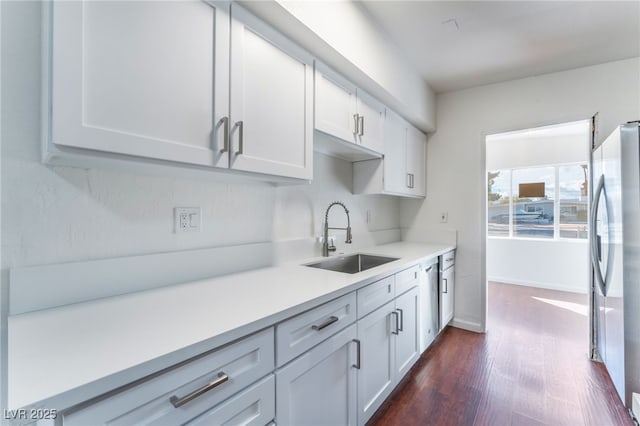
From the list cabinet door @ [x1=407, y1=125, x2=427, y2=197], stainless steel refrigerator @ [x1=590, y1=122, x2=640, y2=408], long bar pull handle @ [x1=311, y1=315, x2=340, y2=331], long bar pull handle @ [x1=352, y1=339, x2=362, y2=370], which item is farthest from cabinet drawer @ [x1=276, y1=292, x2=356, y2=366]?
cabinet door @ [x1=407, y1=125, x2=427, y2=197]

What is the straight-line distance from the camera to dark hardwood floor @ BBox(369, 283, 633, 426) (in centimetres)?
161

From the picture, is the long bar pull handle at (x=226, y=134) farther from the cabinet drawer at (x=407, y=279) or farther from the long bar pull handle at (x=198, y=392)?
the cabinet drawer at (x=407, y=279)

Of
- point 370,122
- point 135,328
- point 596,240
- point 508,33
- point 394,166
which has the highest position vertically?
point 508,33

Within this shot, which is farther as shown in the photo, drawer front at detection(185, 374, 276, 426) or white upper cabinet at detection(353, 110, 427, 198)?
white upper cabinet at detection(353, 110, 427, 198)

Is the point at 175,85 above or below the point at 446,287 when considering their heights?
above

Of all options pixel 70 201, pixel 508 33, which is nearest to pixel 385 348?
pixel 70 201

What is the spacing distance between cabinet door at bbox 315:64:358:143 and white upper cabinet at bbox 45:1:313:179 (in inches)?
6.7

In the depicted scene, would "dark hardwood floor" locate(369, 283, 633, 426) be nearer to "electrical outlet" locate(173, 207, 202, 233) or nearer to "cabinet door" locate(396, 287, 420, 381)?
"cabinet door" locate(396, 287, 420, 381)

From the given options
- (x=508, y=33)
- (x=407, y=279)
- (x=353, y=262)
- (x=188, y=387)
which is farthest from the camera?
(x=353, y=262)

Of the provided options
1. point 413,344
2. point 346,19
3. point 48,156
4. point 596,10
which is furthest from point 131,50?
point 596,10

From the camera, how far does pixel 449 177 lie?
2967mm

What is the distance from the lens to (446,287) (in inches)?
103

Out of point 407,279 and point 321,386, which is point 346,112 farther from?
point 321,386

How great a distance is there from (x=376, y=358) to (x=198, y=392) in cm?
109
